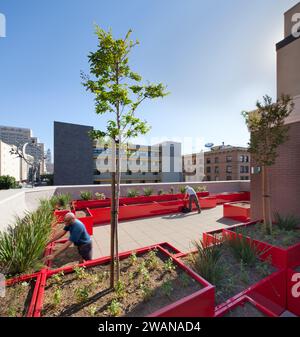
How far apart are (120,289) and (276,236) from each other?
4517 millimetres

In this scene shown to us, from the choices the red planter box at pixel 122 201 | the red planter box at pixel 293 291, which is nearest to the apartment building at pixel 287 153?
the red planter box at pixel 293 291

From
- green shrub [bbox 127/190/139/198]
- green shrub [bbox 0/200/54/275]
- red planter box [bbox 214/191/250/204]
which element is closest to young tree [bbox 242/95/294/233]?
green shrub [bbox 0/200/54/275]

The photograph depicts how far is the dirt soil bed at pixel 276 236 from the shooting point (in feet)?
14.6

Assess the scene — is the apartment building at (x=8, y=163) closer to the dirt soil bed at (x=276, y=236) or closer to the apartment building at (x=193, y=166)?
the dirt soil bed at (x=276, y=236)

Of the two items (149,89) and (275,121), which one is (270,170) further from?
(149,89)

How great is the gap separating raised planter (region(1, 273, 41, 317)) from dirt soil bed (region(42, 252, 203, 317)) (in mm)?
168

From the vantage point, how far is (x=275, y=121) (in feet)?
16.8

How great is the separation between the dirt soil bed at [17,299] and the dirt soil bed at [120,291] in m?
0.23

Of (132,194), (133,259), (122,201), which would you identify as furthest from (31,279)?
(132,194)

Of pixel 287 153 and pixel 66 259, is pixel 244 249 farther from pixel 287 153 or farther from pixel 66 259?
pixel 287 153

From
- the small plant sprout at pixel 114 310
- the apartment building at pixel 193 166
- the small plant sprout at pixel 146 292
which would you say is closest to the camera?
the small plant sprout at pixel 114 310

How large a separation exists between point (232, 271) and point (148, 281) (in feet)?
5.68
